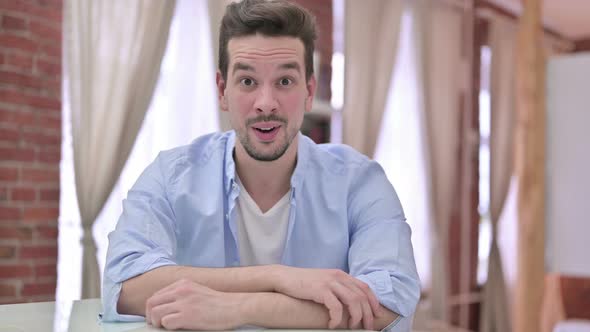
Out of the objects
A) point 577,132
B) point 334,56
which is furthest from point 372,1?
point 577,132

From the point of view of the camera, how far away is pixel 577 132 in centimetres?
346

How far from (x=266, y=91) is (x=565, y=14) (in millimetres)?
5356

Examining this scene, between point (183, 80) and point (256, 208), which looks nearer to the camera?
point (256, 208)

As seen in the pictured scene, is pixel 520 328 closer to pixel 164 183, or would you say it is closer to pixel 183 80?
pixel 183 80

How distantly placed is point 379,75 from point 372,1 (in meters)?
0.53

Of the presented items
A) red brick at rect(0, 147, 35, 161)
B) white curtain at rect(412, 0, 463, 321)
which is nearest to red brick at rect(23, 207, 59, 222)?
red brick at rect(0, 147, 35, 161)

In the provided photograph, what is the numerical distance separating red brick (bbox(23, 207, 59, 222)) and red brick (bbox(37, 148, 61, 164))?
0.71 ft

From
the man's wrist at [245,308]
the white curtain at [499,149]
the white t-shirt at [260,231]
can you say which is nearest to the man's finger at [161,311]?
the man's wrist at [245,308]

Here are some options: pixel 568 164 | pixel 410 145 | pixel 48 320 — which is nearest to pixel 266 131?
pixel 48 320

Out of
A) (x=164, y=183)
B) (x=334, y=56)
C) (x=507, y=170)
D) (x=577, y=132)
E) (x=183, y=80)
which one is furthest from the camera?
(x=507, y=170)

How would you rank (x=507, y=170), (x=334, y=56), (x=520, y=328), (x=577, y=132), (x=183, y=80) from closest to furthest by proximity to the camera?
(x=183, y=80) → (x=577, y=132) → (x=520, y=328) → (x=334, y=56) → (x=507, y=170)

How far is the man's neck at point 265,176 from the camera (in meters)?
1.53

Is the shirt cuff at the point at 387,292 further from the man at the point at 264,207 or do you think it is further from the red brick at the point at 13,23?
the red brick at the point at 13,23

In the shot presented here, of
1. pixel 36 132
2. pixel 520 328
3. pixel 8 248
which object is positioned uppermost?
pixel 36 132
